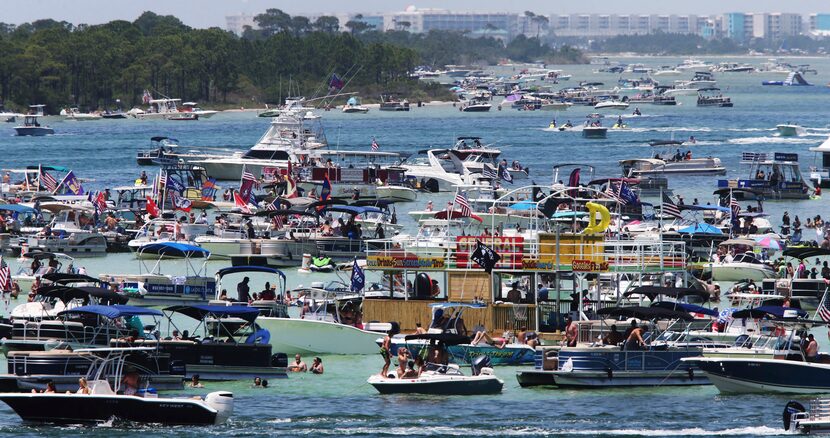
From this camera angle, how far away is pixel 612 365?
4472 centimetres

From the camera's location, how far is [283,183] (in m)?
102

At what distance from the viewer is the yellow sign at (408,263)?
51.0 meters

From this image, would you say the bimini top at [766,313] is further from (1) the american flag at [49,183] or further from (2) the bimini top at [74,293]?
(1) the american flag at [49,183]

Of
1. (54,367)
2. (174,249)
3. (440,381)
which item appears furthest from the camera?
(174,249)

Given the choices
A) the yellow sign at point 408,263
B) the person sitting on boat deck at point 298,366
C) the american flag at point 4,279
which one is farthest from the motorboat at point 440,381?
the american flag at point 4,279

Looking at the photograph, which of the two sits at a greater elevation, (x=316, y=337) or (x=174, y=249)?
(x=174, y=249)

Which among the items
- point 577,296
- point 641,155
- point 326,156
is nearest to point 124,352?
point 577,296

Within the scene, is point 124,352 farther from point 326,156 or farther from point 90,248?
point 326,156

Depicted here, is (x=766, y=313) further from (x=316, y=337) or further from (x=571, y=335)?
(x=316, y=337)

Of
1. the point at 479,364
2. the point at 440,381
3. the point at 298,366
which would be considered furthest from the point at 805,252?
the point at 440,381

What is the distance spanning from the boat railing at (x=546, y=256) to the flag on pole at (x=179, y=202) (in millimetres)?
36334

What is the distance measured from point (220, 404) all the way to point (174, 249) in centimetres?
2804

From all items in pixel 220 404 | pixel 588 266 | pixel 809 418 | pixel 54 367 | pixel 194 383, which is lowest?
pixel 194 383

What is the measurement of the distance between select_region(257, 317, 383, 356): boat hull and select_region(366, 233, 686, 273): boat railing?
2310mm
